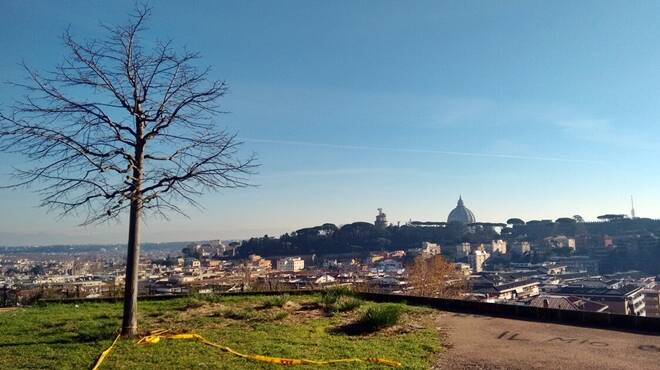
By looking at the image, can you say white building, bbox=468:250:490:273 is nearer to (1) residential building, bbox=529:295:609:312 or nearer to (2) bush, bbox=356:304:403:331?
(1) residential building, bbox=529:295:609:312

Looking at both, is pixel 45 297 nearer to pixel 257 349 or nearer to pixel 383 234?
pixel 257 349

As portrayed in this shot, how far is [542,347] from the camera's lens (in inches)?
256

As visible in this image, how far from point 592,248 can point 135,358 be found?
4402 inches

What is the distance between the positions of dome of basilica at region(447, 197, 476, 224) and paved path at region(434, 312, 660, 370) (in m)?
154

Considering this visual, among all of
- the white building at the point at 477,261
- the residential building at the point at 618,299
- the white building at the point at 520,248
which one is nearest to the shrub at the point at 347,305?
the residential building at the point at 618,299

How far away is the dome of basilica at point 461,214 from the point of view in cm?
15862

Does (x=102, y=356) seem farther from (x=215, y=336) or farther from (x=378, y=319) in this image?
(x=378, y=319)

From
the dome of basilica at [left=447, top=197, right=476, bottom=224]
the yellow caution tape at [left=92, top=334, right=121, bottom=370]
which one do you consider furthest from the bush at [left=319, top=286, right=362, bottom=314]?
the dome of basilica at [left=447, top=197, right=476, bottom=224]

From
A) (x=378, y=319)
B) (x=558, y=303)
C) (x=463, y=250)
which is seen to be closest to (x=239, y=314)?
(x=378, y=319)

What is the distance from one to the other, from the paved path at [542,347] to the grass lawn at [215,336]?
15.8 inches

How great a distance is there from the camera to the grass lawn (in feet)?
18.4

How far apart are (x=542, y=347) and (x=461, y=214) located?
15824 centimetres

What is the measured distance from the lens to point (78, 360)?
5.57m

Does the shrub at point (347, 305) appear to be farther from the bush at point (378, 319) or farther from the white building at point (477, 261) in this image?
the white building at point (477, 261)
